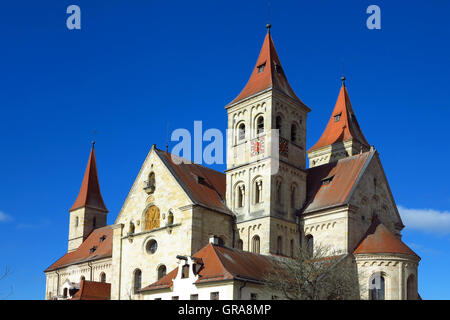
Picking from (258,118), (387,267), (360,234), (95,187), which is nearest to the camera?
(387,267)

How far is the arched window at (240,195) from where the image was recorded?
170ft

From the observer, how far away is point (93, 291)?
56250mm

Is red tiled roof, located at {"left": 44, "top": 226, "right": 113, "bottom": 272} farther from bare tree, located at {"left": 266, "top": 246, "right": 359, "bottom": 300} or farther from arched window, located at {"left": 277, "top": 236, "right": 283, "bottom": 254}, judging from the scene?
bare tree, located at {"left": 266, "top": 246, "right": 359, "bottom": 300}

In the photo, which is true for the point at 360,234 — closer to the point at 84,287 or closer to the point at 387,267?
the point at 387,267

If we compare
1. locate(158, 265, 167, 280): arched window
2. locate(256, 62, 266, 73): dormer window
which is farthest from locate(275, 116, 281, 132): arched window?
locate(158, 265, 167, 280): arched window

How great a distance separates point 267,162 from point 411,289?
1407 centimetres

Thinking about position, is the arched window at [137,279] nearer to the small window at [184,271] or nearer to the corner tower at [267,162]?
the corner tower at [267,162]

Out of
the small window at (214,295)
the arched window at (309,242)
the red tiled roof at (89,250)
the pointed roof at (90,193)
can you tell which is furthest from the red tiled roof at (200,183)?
the pointed roof at (90,193)

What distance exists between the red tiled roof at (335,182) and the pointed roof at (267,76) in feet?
21.6

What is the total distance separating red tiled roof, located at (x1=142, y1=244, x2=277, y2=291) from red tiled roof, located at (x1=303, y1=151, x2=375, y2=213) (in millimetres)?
7422

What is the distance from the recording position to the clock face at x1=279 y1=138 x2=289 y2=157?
51.5m
